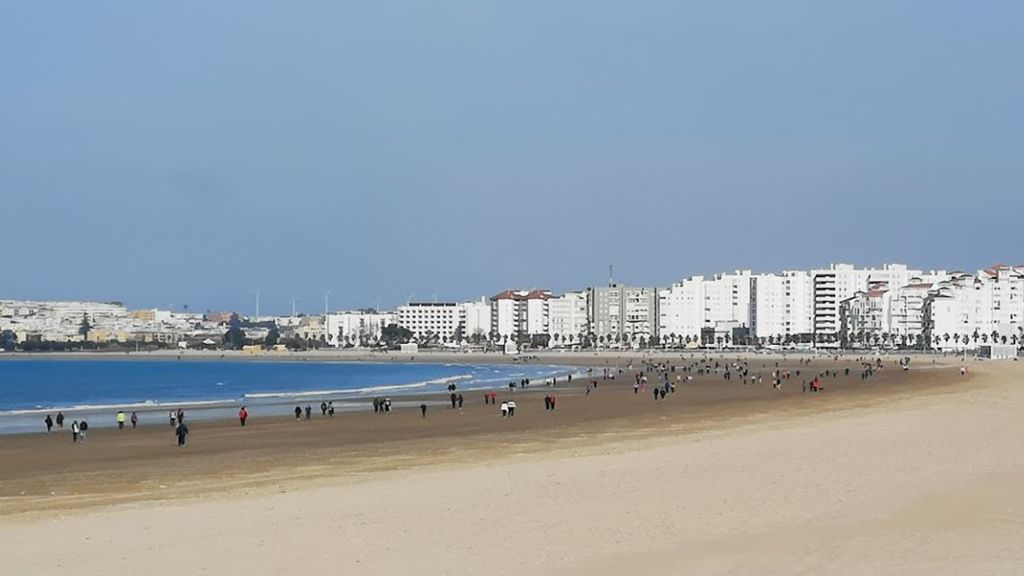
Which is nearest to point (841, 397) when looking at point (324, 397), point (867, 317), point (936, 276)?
point (324, 397)

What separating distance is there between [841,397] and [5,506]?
3276 centimetres

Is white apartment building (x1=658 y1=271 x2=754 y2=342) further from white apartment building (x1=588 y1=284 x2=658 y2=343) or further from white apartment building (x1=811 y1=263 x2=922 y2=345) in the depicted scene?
white apartment building (x1=811 y1=263 x2=922 y2=345)

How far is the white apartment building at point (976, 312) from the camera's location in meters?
138

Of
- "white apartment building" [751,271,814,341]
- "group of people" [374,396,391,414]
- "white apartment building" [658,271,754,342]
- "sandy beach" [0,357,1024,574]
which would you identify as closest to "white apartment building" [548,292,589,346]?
"white apartment building" [658,271,754,342]

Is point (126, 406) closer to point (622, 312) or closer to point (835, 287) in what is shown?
point (835, 287)

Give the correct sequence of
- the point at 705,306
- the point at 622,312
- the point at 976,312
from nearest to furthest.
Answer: the point at 976,312, the point at 705,306, the point at 622,312

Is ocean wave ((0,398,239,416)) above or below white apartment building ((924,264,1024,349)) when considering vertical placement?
below

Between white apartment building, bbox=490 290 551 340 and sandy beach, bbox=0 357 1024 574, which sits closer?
sandy beach, bbox=0 357 1024 574

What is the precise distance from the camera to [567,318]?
18862cm

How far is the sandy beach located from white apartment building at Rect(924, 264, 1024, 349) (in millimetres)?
116762

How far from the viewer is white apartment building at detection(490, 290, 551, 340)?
620 feet

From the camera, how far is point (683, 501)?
13.4 meters


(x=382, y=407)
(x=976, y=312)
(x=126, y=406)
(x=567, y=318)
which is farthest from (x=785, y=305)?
(x=382, y=407)

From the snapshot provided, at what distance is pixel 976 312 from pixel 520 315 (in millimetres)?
70253
